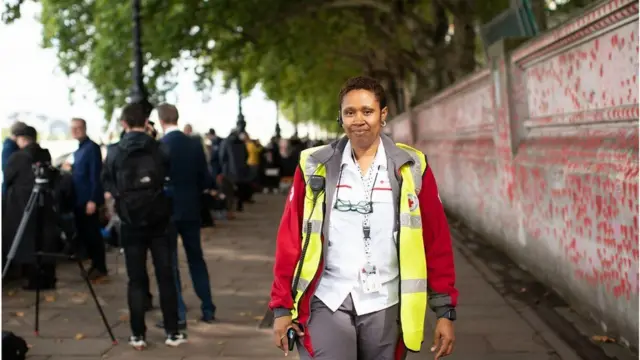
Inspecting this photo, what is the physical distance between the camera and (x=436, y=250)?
3.41m

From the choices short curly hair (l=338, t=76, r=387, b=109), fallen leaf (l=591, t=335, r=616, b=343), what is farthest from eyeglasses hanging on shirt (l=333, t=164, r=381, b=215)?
fallen leaf (l=591, t=335, r=616, b=343)

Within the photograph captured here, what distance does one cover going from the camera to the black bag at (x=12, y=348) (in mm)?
5937

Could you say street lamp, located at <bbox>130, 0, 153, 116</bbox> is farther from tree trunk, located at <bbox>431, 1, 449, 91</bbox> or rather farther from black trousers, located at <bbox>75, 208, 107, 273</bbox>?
tree trunk, located at <bbox>431, 1, 449, 91</bbox>

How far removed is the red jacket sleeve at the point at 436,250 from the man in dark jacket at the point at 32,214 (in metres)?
4.91

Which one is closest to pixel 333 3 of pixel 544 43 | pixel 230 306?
pixel 544 43

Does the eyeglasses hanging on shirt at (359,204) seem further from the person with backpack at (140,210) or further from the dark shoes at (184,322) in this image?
the dark shoes at (184,322)

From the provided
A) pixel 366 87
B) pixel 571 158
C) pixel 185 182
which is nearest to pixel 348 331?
pixel 366 87

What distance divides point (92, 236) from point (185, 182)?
2.93 meters

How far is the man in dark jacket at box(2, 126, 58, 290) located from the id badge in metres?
4.89

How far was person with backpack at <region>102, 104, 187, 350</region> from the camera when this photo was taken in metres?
6.47

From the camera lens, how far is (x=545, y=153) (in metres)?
9.09

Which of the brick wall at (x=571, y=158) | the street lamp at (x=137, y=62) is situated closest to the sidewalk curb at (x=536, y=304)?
the brick wall at (x=571, y=158)

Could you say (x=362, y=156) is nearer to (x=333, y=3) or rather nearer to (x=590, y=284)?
(x=590, y=284)

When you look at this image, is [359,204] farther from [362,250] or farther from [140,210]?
[140,210]
